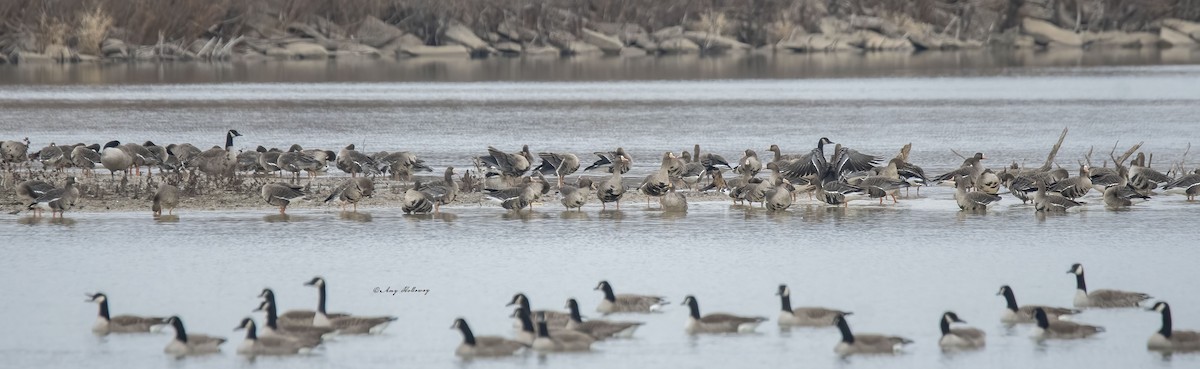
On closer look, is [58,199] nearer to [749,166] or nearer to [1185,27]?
[749,166]

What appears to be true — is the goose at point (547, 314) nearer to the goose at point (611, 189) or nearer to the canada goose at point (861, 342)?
the canada goose at point (861, 342)

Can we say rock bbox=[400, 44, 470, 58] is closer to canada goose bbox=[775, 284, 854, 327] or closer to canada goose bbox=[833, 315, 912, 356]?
canada goose bbox=[775, 284, 854, 327]

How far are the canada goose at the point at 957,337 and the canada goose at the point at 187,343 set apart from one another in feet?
16.4

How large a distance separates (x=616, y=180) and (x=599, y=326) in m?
7.08

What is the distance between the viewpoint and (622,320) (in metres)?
12.7

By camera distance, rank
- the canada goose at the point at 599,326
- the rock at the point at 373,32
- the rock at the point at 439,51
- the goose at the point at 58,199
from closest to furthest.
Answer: the canada goose at the point at 599,326 → the goose at the point at 58,199 → the rock at the point at 373,32 → the rock at the point at 439,51

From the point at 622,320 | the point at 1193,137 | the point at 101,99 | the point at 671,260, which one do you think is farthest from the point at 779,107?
the point at 622,320

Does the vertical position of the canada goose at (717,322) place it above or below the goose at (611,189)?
below

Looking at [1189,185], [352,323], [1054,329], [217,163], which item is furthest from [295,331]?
[1189,185]

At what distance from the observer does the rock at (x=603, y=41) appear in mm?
82000

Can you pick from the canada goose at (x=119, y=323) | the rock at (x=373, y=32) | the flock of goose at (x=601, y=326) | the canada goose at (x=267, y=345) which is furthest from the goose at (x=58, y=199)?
the rock at (x=373, y=32)

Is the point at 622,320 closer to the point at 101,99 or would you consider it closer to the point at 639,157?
the point at 639,157

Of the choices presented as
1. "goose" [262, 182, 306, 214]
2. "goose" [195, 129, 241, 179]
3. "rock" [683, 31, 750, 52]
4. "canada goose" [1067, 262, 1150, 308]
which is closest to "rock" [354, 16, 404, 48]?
"rock" [683, 31, 750, 52]

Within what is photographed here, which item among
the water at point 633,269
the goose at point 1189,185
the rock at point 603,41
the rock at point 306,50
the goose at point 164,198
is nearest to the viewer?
the water at point 633,269
